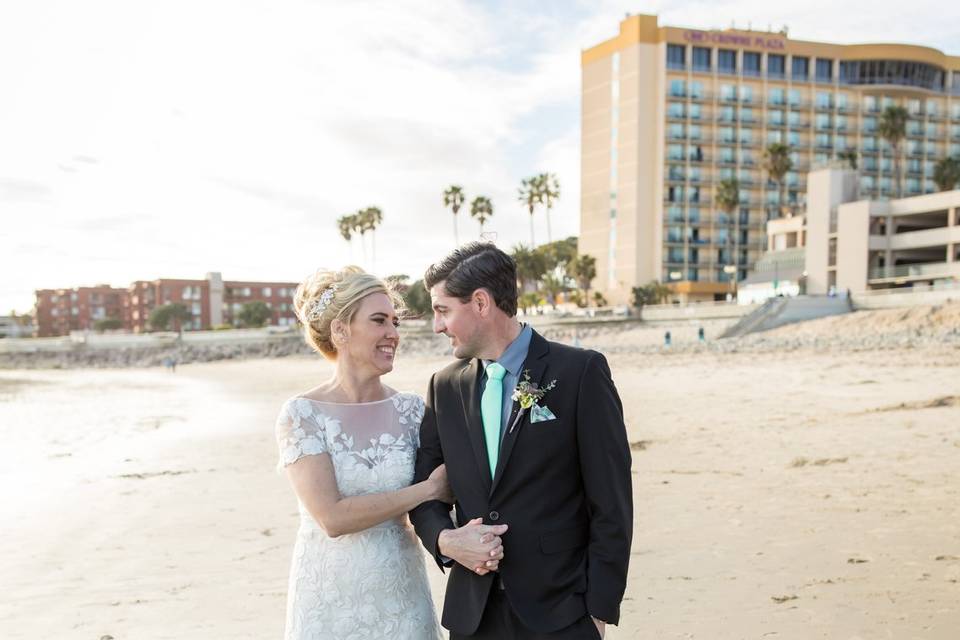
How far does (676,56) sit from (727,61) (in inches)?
247

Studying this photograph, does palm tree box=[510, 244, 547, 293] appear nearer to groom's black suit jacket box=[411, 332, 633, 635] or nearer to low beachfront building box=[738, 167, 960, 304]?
low beachfront building box=[738, 167, 960, 304]

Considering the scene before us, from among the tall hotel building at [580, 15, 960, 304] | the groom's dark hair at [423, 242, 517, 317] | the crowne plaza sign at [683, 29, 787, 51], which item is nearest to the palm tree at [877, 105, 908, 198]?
the tall hotel building at [580, 15, 960, 304]

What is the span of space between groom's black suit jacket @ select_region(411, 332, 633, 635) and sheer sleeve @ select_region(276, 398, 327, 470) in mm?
567

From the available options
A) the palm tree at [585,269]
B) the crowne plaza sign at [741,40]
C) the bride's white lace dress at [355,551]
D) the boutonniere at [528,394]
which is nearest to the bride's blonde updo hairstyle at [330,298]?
the bride's white lace dress at [355,551]

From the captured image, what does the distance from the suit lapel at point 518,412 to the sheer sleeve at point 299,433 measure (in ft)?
2.38

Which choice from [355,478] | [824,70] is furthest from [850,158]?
[355,478]

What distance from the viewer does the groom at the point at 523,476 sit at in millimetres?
2545

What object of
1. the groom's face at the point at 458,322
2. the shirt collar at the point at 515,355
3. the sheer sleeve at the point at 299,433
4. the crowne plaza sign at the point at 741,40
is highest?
the crowne plaza sign at the point at 741,40

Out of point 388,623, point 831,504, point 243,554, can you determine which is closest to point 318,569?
point 388,623

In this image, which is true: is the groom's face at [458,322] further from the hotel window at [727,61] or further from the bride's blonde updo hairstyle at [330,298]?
the hotel window at [727,61]

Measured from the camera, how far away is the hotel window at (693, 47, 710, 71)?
80188mm

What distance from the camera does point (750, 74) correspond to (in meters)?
81.5

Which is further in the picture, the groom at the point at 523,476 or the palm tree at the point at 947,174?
the palm tree at the point at 947,174

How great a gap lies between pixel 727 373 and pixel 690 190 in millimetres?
62139
